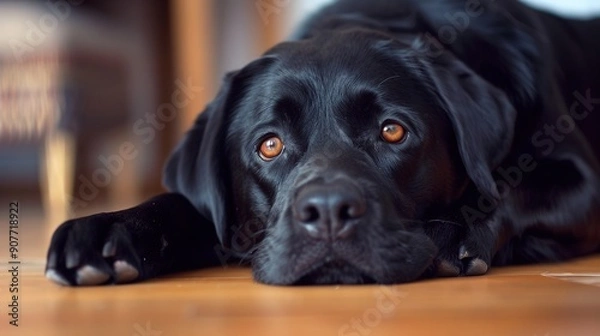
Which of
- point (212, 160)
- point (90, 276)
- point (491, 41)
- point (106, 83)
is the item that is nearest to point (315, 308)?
point (90, 276)

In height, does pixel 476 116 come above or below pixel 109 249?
above

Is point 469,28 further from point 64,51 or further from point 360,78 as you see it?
point 64,51

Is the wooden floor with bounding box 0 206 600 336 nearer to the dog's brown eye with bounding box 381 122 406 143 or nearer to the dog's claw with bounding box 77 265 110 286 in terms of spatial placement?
the dog's claw with bounding box 77 265 110 286

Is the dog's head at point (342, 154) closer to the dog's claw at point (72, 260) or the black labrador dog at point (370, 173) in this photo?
the black labrador dog at point (370, 173)

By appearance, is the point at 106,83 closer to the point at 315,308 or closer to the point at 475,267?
the point at 475,267

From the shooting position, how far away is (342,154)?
149 cm

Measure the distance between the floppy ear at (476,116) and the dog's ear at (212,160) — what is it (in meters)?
0.37

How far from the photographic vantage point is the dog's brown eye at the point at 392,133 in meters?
1.55

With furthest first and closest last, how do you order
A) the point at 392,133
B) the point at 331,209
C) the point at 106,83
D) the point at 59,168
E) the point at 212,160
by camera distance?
the point at 106,83 < the point at 59,168 < the point at 212,160 < the point at 392,133 < the point at 331,209

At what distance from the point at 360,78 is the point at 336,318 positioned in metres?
0.60

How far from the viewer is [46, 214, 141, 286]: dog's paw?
140 centimetres

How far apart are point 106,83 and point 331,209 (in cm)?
396

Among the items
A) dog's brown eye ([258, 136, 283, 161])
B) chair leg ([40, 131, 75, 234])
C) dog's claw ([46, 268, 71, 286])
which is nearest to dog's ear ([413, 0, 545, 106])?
dog's brown eye ([258, 136, 283, 161])

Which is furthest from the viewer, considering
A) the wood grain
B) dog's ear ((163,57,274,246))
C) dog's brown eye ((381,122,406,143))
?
dog's ear ((163,57,274,246))
